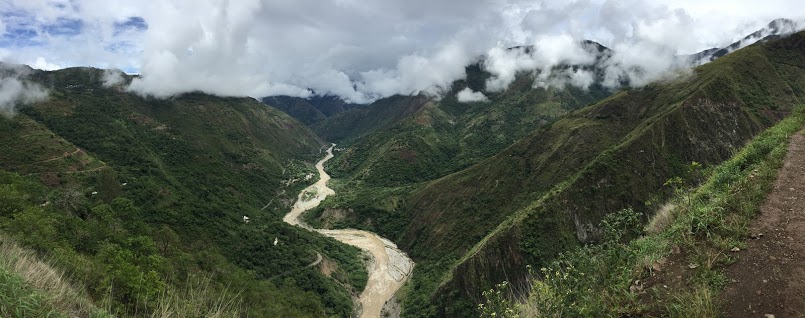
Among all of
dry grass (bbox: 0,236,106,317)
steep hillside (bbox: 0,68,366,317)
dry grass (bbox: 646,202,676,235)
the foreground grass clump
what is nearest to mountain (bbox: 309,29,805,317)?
steep hillside (bbox: 0,68,366,317)

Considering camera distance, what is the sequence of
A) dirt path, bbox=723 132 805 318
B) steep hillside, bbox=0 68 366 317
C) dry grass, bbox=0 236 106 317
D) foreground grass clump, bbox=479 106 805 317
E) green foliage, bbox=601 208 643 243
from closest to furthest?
1. dirt path, bbox=723 132 805 318
2. foreground grass clump, bbox=479 106 805 317
3. dry grass, bbox=0 236 106 317
4. green foliage, bbox=601 208 643 243
5. steep hillside, bbox=0 68 366 317

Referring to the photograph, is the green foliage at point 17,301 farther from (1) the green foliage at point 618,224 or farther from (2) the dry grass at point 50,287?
(1) the green foliage at point 618,224

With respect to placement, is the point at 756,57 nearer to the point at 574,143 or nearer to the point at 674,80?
the point at 674,80

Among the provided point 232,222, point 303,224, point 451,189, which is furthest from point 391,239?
point 232,222

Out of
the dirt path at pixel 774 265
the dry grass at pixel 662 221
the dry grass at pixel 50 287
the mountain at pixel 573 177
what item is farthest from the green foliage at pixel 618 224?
the mountain at pixel 573 177

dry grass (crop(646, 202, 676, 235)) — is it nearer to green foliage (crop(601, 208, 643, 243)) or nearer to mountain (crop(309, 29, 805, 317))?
green foliage (crop(601, 208, 643, 243))

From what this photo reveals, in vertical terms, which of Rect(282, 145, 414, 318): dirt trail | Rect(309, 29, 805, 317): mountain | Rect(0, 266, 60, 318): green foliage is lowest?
Rect(282, 145, 414, 318): dirt trail
